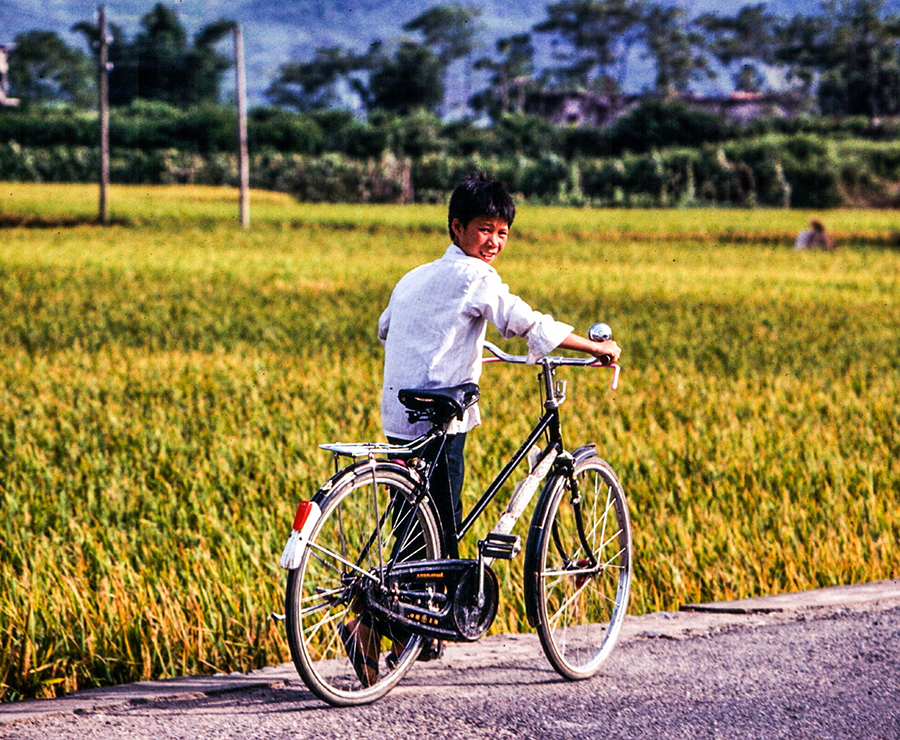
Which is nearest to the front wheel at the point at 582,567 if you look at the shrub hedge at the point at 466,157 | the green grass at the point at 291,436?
the green grass at the point at 291,436

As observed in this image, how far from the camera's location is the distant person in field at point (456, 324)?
3.77 metres

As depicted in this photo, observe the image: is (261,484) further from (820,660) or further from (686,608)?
(820,660)

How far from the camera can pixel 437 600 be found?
149 inches

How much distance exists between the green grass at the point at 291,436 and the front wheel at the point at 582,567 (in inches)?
22.6

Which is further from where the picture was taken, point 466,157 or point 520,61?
point 520,61

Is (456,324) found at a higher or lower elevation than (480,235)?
lower

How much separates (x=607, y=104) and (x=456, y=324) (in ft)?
289

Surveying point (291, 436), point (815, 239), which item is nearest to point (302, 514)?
point (291, 436)

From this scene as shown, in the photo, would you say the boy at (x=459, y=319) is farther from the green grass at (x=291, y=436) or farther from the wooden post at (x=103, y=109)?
the wooden post at (x=103, y=109)

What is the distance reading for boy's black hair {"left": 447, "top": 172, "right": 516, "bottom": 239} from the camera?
12.5ft

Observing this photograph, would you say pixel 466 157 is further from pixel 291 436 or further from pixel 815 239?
pixel 291 436

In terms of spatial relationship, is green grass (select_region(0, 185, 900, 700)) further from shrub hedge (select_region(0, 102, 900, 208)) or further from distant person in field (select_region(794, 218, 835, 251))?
shrub hedge (select_region(0, 102, 900, 208))

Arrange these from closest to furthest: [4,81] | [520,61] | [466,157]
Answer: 1. [4,81]
2. [466,157]
3. [520,61]

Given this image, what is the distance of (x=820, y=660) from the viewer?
4.15 metres
